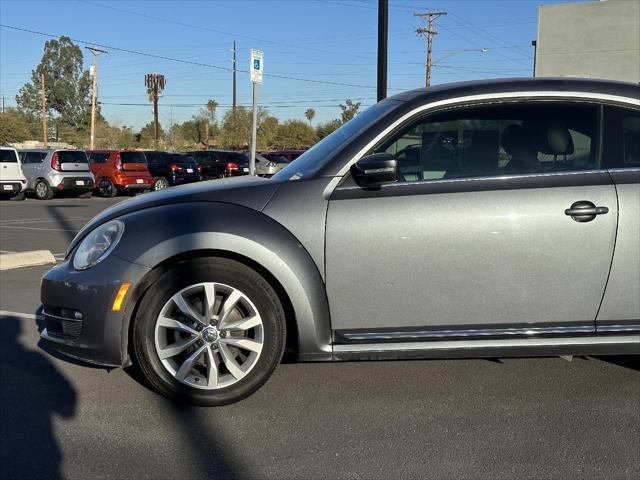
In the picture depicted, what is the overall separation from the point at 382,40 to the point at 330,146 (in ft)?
20.2

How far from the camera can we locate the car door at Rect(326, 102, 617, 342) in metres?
3.43

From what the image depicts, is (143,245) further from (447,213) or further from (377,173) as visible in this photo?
(447,213)

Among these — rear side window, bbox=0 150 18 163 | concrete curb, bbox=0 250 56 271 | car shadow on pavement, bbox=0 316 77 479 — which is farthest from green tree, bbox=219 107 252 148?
car shadow on pavement, bbox=0 316 77 479

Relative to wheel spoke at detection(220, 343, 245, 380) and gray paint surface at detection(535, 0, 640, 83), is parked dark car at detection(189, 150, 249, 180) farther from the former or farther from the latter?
wheel spoke at detection(220, 343, 245, 380)

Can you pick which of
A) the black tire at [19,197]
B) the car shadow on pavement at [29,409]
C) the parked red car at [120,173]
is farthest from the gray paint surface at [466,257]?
the parked red car at [120,173]

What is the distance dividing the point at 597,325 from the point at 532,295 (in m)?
0.42

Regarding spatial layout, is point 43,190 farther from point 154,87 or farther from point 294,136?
point 294,136

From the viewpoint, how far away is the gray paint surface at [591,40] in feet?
79.7

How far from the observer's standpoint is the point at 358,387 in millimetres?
3920

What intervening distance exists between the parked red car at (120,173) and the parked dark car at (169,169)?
73 centimetres

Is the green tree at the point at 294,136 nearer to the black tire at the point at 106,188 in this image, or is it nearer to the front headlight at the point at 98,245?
the black tire at the point at 106,188

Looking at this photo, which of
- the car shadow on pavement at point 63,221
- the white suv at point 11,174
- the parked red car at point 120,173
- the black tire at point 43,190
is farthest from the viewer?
the parked red car at point 120,173

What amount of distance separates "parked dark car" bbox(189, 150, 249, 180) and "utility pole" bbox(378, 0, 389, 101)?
58.5ft

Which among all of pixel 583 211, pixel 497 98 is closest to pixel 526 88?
pixel 497 98
